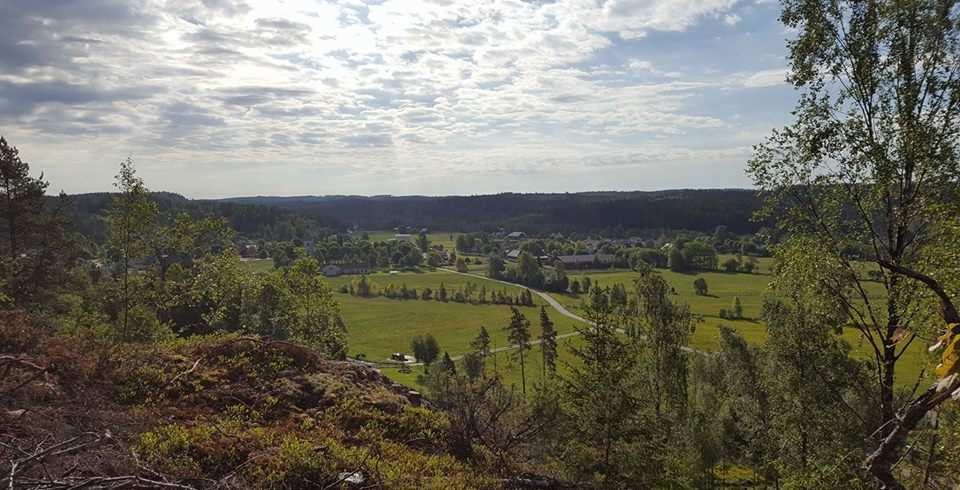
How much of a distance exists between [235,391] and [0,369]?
169 inches

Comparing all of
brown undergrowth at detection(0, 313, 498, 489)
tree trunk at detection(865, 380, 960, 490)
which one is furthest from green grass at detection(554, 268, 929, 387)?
tree trunk at detection(865, 380, 960, 490)

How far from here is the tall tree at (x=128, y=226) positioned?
63.7 ft

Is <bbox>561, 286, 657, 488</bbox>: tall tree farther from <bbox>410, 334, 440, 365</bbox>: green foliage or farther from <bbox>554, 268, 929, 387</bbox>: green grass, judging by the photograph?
<bbox>410, 334, 440, 365</bbox>: green foliage

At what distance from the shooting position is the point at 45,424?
884 cm

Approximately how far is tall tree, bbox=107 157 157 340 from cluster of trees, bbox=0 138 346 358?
0.12 feet

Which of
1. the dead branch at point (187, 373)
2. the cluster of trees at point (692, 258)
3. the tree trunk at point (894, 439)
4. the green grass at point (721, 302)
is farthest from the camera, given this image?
the cluster of trees at point (692, 258)

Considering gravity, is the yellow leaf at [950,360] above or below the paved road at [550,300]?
above

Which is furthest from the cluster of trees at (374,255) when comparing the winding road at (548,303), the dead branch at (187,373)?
the dead branch at (187,373)

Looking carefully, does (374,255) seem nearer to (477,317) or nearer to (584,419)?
(477,317)

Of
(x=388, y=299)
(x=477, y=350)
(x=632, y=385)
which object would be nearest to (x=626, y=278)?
(x=388, y=299)

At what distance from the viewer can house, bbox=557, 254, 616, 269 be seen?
540ft

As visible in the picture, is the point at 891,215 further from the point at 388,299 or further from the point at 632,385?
the point at 388,299

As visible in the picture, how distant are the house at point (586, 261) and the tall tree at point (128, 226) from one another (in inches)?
5796

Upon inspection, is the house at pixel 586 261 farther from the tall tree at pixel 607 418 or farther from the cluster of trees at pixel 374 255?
the tall tree at pixel 607 418
